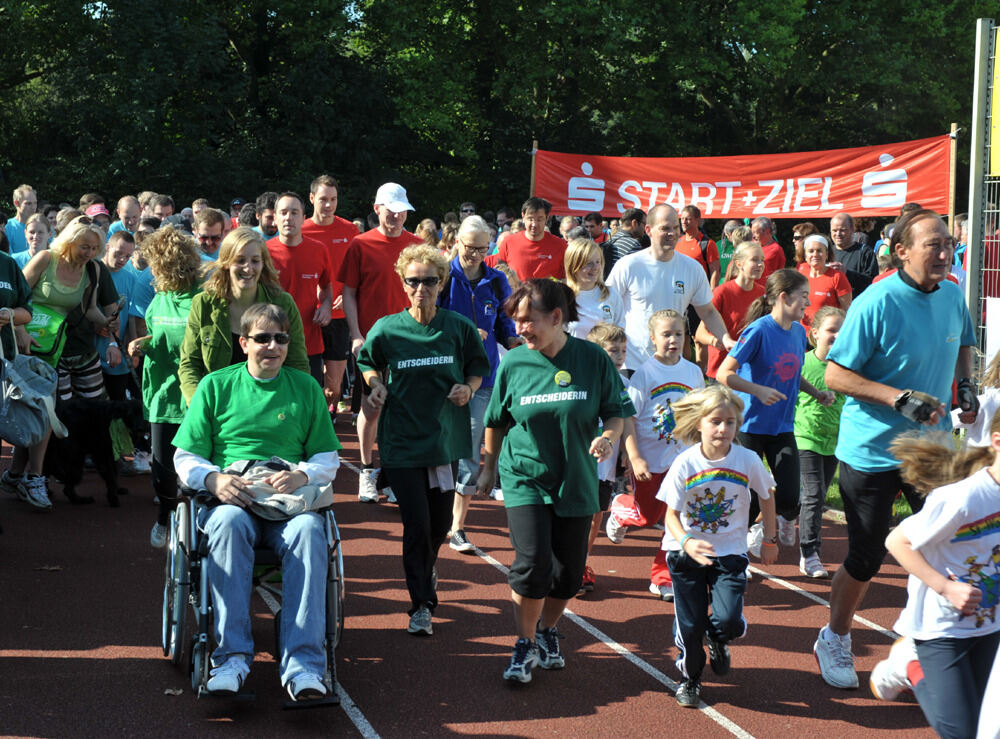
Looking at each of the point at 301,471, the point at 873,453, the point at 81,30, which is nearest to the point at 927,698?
the point at 873,453

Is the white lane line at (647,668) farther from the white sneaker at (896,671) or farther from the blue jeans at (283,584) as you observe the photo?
the blue jeans at (283,584)

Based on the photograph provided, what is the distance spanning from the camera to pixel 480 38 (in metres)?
32.9

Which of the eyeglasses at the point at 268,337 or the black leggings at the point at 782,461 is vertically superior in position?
the eyeglasses at the point at 268,337

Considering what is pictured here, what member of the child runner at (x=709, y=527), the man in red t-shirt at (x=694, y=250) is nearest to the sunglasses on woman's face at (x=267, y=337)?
the child runner at (x=709, y=527)

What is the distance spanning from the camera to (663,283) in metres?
8.22

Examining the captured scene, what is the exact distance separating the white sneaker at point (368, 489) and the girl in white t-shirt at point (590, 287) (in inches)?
75.2

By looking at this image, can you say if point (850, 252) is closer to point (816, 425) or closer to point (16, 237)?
point (816, 425)

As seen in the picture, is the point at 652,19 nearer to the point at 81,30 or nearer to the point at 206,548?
the point at 81,30

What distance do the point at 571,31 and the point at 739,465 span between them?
1111 inches

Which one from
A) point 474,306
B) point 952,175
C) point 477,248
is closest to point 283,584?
point 474,306

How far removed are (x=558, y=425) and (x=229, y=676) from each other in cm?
173

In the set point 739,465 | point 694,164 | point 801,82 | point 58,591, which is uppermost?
point 801,82

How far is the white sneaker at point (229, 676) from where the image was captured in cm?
457

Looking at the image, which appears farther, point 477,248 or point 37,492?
point 37,492
